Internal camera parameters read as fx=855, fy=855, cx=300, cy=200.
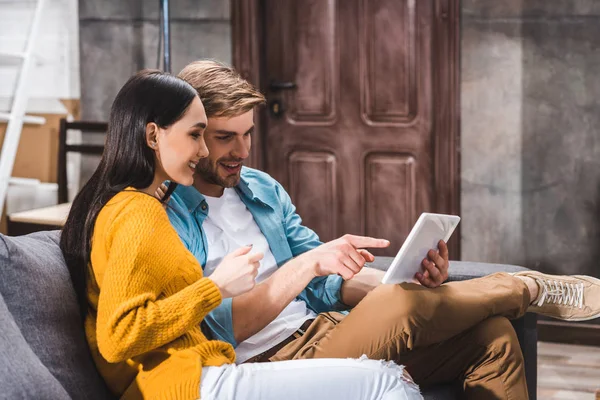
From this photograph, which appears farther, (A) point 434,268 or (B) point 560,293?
(B) point 560,293

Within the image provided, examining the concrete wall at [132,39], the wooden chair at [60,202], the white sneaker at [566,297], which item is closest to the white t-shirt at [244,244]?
the white sneaker at [566,297]

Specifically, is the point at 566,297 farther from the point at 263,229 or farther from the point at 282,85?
the point at 282,85

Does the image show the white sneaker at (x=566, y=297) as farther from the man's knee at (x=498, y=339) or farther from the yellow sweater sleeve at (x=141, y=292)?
the yellow sweater sleeve at (x=141, y=292)

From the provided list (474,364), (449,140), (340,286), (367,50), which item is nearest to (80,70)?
(367,50)

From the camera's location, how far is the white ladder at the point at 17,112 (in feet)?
14.1

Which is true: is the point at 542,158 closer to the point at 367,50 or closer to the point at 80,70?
the point at 367,50

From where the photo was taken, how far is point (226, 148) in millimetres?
2100

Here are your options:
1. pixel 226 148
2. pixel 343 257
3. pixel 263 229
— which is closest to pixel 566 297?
pixel 343 257

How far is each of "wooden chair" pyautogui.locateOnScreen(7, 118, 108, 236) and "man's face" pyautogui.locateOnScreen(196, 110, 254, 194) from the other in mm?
1841

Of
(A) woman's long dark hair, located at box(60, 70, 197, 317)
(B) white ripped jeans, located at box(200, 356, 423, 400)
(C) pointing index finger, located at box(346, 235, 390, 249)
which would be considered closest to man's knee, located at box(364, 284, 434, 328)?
(C) pointing index finger, located at box(346, 235, 390, 249)

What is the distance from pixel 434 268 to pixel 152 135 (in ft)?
2.50

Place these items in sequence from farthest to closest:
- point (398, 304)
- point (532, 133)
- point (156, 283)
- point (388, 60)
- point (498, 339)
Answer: point (388, 60) → point (532, 133) → point (498, 339) → point (398, 304) → point (156, 283)

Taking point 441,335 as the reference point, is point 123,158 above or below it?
above

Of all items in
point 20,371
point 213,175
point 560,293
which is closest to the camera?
point 20,371
